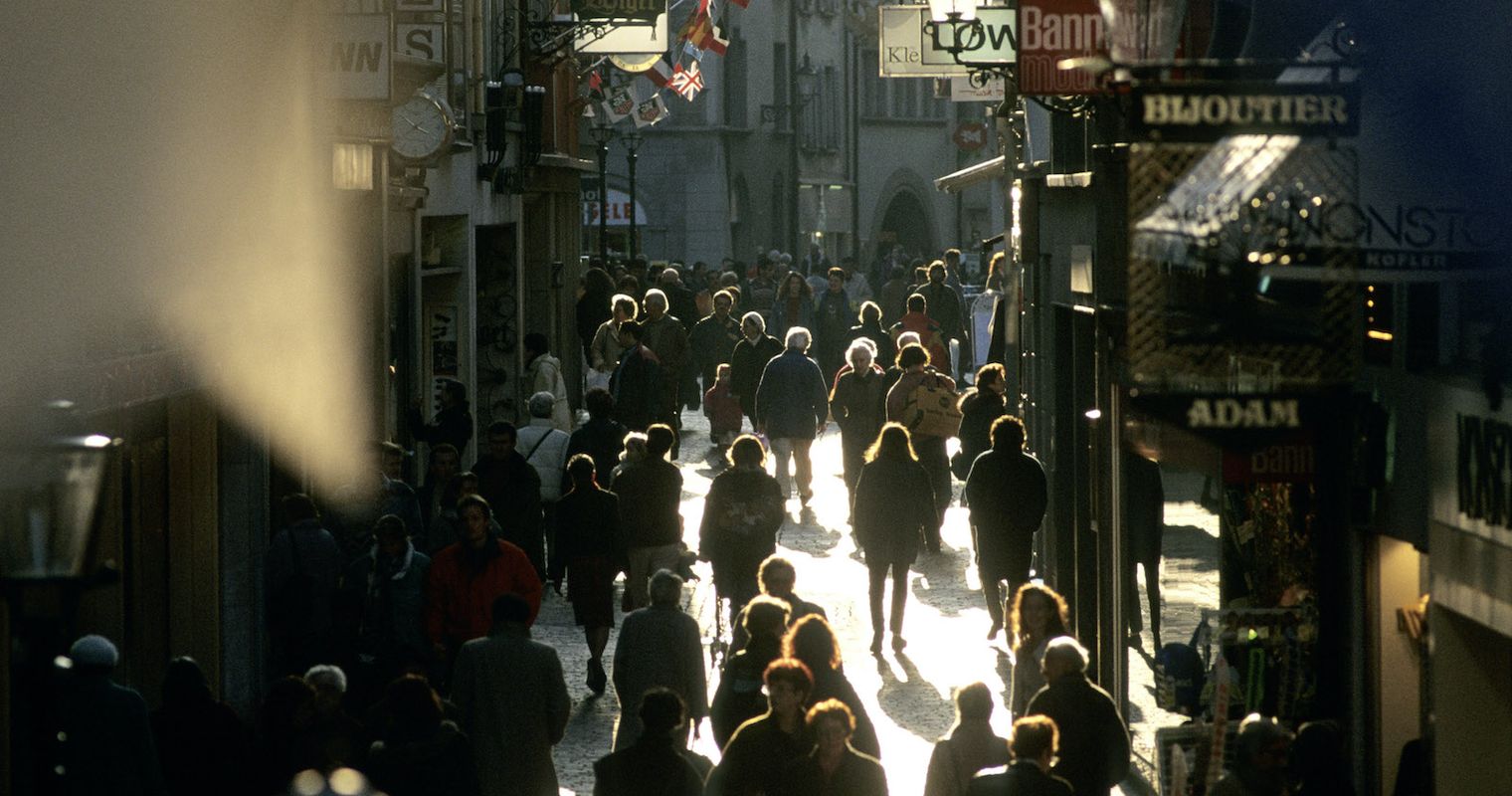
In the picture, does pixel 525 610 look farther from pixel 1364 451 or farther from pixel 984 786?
pixel 1364 451

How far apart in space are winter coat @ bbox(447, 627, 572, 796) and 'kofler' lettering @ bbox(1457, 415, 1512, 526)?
4258 mm

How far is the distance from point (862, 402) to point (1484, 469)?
1352cm

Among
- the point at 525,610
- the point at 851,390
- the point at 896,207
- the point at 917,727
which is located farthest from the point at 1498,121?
the point at 896,207

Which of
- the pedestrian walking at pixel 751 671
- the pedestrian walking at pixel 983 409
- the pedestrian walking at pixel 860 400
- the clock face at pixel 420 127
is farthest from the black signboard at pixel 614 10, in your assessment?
the pedestrian walking at pixel 751 671

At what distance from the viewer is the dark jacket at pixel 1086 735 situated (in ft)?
35.2

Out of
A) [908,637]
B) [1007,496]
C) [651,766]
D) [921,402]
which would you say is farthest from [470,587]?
[921,402]

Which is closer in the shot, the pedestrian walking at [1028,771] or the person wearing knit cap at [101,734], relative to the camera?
the pedestrian walking at [1028,771]

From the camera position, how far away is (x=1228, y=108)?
28.0 ft

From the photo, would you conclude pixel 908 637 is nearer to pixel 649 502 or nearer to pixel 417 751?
pixel 649 502

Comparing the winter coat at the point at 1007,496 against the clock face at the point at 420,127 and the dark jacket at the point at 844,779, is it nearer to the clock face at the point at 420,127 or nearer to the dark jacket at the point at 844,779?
the clock face at the point at 420,127

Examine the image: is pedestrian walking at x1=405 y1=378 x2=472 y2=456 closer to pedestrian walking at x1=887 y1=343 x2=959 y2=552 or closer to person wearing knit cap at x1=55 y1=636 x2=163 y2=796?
pedestrian walking at x1=887 y1=343 x2=959 y2=552

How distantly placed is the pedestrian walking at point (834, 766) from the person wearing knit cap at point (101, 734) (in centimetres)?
259

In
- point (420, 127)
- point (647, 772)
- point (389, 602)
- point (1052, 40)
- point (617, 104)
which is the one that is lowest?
point (647, 772)

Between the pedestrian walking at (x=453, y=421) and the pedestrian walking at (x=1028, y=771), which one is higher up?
the pedestrian walking at (x=453, y=421)
